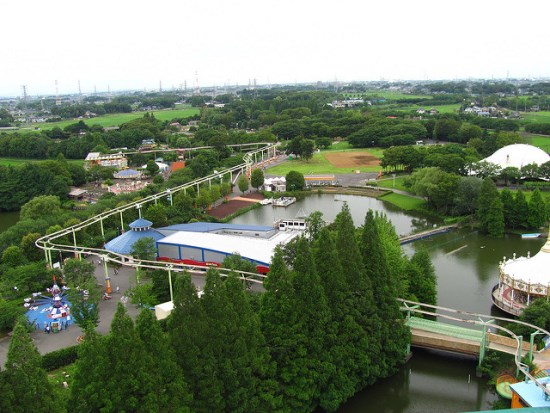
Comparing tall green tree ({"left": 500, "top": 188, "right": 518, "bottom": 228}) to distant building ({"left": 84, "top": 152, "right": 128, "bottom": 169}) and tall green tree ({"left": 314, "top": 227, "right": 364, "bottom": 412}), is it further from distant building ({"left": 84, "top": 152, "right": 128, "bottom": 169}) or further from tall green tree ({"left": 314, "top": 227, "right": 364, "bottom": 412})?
distant building ({"left": 84, "top": 152, "right": 128, "bottom": 169})

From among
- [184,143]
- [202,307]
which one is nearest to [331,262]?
[202,307]

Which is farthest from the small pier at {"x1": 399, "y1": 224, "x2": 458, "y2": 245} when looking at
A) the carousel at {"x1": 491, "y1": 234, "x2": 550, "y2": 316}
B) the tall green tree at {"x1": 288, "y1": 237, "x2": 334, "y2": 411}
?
the tall green tree at {"x1": 288, "y1": 237, "x2": 334, "y2": 411}

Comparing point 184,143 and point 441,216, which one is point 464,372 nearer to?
point 441,216

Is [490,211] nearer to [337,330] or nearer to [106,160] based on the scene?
[337,330]

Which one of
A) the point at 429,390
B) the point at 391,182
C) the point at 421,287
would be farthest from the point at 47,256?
the point at 391,182

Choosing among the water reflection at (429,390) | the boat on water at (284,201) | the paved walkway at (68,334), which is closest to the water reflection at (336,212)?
the boat on water at (284,201)

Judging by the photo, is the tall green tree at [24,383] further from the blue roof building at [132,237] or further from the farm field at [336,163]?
the farm field at [336,163]
